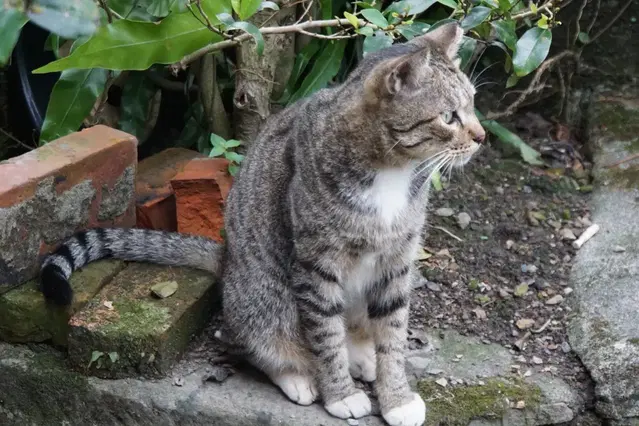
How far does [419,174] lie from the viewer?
2578 mm

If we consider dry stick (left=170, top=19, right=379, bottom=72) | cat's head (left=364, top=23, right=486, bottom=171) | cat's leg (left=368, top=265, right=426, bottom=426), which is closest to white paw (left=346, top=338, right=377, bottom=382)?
cat's leg (left=368, top=265, right=426, bottom=426)

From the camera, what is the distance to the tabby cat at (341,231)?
2.43m

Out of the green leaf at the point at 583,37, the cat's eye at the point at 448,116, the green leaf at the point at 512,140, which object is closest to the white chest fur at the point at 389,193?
the cat's eye at the point at 448,116

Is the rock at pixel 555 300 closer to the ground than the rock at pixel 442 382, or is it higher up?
closer to the ground

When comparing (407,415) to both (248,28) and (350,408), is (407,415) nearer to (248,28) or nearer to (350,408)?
(350,408)

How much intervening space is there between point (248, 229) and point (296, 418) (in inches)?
24.5

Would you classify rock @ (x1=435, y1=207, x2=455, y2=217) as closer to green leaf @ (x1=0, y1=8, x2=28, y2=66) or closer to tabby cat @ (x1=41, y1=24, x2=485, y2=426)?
tabby cat @ (x1=41, y1=24, x2=485, y2=426)

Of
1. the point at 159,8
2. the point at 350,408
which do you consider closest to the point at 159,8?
the point at 159,8

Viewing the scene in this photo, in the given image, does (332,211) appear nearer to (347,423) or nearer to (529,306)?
(347,423)

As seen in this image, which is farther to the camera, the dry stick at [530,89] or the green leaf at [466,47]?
the dry stick at [530,89]

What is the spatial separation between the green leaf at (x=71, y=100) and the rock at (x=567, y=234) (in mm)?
1960

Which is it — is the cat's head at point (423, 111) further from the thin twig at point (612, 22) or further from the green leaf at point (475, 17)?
the thin twig at point (612, 22)

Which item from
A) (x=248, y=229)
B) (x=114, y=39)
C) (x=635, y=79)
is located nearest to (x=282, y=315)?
(x=248, y=229)

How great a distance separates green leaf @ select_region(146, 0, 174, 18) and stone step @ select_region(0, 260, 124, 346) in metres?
1.03
